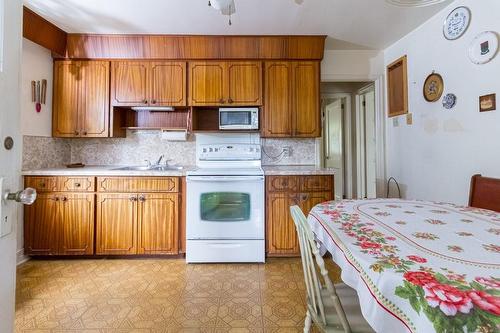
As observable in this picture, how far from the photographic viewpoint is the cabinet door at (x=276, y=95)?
2816mm

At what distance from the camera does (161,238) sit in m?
2.55

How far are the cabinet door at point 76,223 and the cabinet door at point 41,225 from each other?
7 centimetres

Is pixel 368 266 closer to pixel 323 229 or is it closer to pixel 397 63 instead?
pixel 323 229

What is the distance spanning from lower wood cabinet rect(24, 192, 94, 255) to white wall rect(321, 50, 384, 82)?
299 centimetres

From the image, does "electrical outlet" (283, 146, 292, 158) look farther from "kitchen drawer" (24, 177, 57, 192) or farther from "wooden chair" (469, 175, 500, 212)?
"kitchen drawer" (24, 177, 57, 192)

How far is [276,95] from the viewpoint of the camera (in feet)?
9.24

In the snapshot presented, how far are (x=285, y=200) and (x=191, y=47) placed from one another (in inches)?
75.3

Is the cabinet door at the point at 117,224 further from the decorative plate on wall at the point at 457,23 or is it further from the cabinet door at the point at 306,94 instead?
the decorative plate on wall at the point at 457,23

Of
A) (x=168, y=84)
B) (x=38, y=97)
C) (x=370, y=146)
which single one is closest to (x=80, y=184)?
(x=38, y=97)

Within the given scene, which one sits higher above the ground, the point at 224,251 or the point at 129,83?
the point at 129,83

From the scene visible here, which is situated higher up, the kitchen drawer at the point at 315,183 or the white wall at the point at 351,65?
the white wall at the point at 351,65

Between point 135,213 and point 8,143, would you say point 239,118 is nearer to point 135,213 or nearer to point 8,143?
point 135,213

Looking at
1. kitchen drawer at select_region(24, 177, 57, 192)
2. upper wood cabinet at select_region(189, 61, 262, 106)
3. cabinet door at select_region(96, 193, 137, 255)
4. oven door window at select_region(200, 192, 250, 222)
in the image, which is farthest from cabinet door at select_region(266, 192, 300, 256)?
kitchen drawer at select_region(24, 177, 57, 192)

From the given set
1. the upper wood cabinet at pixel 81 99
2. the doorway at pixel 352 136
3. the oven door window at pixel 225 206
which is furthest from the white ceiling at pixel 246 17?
the oven door window at pixel 225 206
